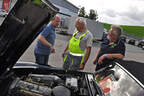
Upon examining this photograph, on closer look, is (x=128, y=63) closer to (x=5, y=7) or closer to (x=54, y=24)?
(x=54, y=24)

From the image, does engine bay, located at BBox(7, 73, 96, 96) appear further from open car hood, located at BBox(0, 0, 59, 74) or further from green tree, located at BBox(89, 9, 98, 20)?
green tree, located at BBox(89, 9, 98, 20)

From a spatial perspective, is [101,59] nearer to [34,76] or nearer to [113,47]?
[113,47]

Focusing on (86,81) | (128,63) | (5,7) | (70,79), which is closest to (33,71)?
(70,79)

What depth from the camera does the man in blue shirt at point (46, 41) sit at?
2943mm

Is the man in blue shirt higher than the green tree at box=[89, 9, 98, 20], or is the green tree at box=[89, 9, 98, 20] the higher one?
the green tree at box=[89, 9, 98, 20]

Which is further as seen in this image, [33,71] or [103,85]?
[33,71]

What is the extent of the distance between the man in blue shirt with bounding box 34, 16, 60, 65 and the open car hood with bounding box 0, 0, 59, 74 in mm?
1353

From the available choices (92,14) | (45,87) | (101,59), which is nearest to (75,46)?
(101,59)

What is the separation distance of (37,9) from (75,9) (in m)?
35.2

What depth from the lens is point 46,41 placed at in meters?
2.94

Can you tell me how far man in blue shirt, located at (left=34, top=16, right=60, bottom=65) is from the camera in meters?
2.94

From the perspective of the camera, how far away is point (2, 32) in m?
1.46

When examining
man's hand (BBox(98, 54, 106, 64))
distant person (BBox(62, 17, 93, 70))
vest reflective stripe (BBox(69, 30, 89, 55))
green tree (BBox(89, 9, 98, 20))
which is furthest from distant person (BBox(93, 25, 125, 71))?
green tree (BBox(89, 9, 98, 20))

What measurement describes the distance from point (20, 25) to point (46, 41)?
4.89 feet
